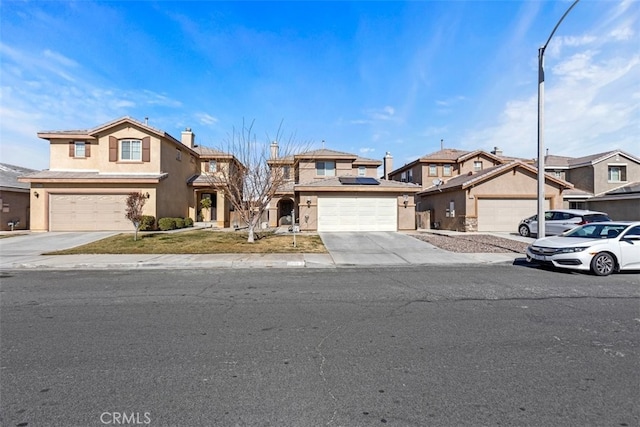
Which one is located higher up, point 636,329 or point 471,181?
point 471,181

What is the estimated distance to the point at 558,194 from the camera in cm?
2228

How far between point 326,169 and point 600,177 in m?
23.9

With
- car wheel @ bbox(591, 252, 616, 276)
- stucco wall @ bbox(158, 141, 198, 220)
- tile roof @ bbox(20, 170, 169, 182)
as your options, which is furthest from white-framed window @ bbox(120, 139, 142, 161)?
car wheel @ bbox(591, 252, 616, 276)

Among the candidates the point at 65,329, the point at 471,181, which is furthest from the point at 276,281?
the point at 471,181

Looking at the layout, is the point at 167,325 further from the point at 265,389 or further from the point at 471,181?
Answer: the point at 471,181

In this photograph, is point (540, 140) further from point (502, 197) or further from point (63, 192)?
point (63, 192)

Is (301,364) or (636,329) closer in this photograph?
(301,364)

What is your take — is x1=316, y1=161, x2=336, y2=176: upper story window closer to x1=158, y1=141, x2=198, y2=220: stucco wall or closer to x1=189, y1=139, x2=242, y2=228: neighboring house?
x1=189, y1=139, x2=242, y2=228: neighboring house

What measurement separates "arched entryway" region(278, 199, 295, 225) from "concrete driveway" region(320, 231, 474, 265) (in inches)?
433

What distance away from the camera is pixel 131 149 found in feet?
72.3

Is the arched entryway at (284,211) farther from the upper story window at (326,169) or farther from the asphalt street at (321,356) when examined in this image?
the asphalt street at (321,356)

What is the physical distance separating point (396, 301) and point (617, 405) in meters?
3.49

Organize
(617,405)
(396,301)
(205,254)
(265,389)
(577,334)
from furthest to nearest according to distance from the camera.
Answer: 1. (205,254)
2. (396,301)
3. (577,334)
4. (265,389)
5. (617,405)

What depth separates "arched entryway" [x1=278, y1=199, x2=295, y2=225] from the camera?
1112 inches
